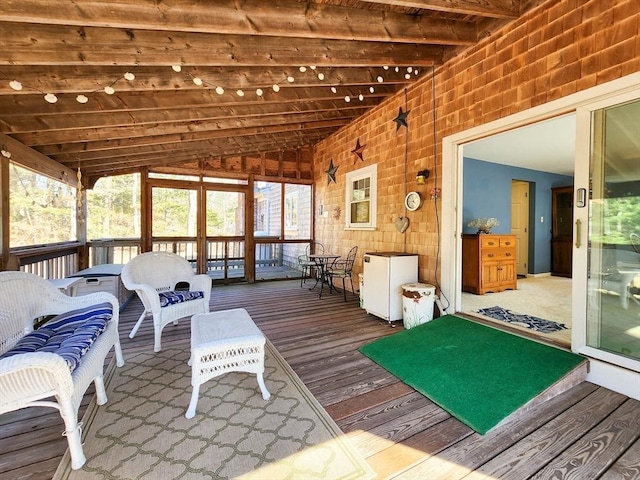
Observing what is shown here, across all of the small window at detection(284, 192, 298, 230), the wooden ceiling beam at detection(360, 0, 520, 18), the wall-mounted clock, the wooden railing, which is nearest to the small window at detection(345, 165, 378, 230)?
the wall-mounted clock

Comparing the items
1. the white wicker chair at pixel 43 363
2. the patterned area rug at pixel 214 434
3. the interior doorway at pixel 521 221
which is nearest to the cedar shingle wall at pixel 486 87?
the patterned area rug at pixel 214 434

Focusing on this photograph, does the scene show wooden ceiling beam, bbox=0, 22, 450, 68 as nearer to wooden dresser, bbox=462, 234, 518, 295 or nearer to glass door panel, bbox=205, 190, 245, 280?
wooden dresser, bbox=462, 234, 518, 295

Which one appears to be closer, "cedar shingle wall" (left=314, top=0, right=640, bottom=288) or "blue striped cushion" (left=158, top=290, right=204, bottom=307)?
"cedar shingle wall" (left=314, top=0, right=640, bottom=288)

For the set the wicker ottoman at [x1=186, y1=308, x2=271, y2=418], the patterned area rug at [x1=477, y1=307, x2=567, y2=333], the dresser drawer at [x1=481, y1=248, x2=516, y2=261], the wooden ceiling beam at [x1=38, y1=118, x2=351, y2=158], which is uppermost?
the wooden ceiling beam at [x1=38, y1=118, x2=351, y2=158]

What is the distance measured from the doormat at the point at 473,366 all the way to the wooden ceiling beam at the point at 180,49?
3167 mm

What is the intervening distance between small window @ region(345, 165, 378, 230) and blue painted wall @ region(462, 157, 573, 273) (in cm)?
200

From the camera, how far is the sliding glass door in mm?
2219

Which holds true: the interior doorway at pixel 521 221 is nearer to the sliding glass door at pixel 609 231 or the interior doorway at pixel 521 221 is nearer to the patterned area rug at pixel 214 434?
the sliding glass door at pixel 609 231

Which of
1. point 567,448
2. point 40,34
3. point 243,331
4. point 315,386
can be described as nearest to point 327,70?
point 40,34

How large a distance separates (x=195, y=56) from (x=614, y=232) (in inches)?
156

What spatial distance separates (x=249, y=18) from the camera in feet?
7.84

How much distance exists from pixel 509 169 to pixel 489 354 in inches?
206

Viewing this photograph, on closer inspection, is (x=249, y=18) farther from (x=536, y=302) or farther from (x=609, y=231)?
(x=536, y=302)

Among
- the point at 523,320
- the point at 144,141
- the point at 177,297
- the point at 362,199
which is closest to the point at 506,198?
the point at 362,199
